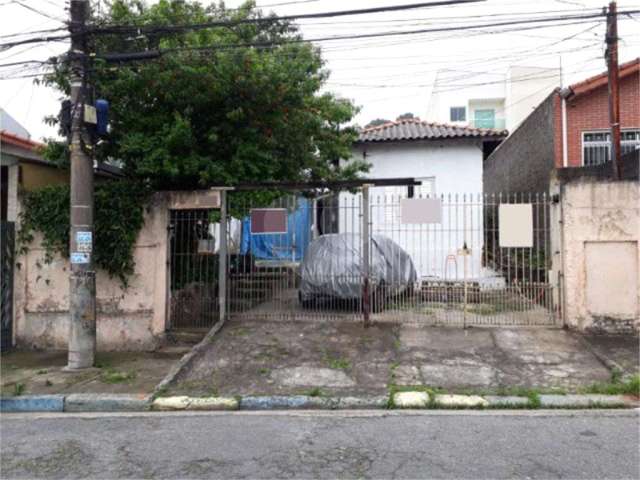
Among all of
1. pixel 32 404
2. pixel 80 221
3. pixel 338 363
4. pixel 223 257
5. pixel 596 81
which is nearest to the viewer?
pixel 32 404

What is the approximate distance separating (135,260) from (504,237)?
20.0 feet

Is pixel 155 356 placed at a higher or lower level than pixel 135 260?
lower

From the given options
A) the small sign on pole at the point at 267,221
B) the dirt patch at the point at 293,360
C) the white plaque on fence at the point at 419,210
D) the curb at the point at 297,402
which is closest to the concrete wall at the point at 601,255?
the white plaque on fence at the point at 419,210

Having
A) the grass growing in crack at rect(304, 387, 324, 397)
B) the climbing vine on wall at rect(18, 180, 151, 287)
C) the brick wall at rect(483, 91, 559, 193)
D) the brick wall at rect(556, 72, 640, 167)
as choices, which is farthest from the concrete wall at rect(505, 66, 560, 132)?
the grass growing in crack at rect(304, 387, 324, 397)

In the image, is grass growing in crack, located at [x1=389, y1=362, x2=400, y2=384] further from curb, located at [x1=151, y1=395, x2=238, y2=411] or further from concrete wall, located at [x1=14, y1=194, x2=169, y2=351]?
concrete wall, located at [x1=14, y1=194, x2=169, y2=351]

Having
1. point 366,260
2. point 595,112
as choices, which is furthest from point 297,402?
point 595,112

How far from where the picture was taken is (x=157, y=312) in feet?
26.7

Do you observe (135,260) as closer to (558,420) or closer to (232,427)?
(232,427)

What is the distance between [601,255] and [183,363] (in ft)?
21.4

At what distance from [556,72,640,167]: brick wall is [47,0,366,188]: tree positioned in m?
6.36

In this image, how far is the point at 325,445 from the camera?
430 centimetres

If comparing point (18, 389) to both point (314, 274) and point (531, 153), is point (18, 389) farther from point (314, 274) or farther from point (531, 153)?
point (531, 153)

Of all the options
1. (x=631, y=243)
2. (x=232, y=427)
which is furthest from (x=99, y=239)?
(x=631, y=243)

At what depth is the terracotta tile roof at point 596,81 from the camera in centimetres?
1105
